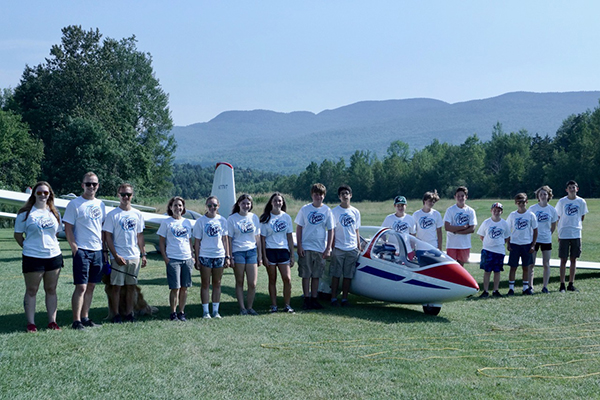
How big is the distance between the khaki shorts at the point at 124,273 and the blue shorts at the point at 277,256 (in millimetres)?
2036

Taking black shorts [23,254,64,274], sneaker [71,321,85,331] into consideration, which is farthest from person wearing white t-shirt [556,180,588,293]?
black shorts [23,254,64,274]

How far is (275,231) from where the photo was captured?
9.22 meters

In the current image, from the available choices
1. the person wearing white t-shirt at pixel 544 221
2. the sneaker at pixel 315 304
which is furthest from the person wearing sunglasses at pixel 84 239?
the person wearing white t-shirt at pixel 544 221

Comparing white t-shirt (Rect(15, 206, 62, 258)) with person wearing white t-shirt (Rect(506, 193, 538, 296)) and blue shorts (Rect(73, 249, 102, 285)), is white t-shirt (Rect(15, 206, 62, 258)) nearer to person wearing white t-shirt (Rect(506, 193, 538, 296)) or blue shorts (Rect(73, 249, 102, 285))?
blue shorts (Rect(73, 249, 102, 285))

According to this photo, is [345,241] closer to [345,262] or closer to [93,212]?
[345,262]

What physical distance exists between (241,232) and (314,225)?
4.03 feet

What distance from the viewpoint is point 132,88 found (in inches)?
2411

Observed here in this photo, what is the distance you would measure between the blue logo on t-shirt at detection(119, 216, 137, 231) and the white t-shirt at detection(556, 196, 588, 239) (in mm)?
8011

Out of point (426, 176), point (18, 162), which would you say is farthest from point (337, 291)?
point (426, 176)

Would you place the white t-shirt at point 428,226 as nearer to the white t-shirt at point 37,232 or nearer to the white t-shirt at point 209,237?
the white t-shirt at point 209,237

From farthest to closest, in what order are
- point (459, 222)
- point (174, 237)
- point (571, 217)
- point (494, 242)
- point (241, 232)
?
point (571, 217) → point (459, 222) → point (494, 242) → point (241, 232) → point (174, 237)

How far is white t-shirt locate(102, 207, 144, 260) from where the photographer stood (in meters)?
7.94

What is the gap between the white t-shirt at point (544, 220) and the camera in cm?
1144

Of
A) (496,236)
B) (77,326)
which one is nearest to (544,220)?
(496,236)
